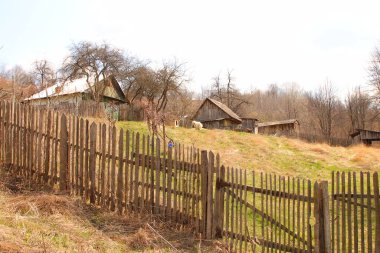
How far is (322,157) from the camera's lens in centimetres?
2097

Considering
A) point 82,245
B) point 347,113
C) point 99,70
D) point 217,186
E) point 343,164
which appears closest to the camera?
point 82,245

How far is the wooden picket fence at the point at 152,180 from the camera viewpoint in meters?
6.02

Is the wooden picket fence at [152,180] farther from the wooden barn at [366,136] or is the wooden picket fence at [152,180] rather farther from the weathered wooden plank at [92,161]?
the wooden barn at [366,136]

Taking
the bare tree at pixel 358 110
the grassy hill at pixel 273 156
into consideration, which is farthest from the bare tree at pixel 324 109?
the grassy hill at pixel 273 156

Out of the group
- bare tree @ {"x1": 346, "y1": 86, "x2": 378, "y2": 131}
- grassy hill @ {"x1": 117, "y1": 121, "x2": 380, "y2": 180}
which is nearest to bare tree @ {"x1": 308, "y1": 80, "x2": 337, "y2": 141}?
bare tree @ {"x1": 346, "y1": 86, "x2": 378, "y2": 131}

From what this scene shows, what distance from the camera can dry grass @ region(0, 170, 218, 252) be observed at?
180 inches

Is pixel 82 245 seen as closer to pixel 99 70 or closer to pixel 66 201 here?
pixel 66 201

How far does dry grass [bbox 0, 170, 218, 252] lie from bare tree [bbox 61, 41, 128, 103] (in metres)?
25.9

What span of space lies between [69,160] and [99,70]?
29009 mm

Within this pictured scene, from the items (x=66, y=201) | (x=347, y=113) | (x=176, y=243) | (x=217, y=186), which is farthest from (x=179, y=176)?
(x=347, y=113)

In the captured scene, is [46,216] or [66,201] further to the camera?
[66,201]

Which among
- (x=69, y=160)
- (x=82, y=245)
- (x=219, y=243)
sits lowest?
(x=219, y=243)

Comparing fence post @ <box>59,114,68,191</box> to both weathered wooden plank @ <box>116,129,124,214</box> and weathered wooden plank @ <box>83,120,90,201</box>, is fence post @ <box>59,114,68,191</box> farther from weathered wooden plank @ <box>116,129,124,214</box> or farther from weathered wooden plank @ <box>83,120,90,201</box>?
weathered wooden plank @ <box>116,129,124,214</box>

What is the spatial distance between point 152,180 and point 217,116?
137 ft
